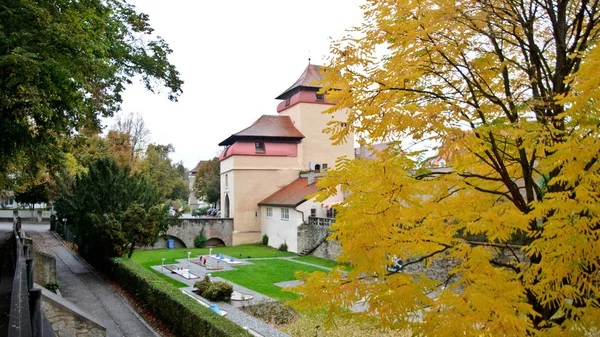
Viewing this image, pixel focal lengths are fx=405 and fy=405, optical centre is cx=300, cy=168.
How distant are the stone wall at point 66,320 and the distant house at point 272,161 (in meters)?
25.7

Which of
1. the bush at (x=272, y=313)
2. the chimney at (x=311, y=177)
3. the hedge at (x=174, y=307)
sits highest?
the chimney at (x=311, y=177)

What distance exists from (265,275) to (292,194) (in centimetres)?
1345

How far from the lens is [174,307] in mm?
12094

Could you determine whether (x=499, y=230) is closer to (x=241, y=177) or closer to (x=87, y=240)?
(x=87, y=240)

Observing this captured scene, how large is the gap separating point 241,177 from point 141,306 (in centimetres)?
2437

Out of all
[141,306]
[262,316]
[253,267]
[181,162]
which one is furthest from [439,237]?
[181,162]


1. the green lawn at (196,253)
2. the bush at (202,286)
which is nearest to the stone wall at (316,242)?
the green lawn at (196,253)

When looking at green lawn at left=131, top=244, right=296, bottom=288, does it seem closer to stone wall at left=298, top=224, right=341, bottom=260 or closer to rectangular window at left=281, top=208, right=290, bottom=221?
stone wall at left=298, top=224, right=341, bottom=260

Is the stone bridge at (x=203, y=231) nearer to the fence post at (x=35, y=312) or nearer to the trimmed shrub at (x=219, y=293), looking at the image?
the trimmed shrub at (x=219, y=293)

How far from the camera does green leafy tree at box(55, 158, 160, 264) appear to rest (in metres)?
18.3

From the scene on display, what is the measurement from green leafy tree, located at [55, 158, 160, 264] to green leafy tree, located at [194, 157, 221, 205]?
35.7 m

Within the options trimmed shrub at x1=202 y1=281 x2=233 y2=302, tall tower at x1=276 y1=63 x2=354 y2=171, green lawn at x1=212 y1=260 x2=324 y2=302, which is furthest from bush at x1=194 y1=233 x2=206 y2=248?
trimmed shrub at x1=202 y1=281 x2=233 y2=302

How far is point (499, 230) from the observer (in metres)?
4.98

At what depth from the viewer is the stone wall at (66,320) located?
30.4 feet
